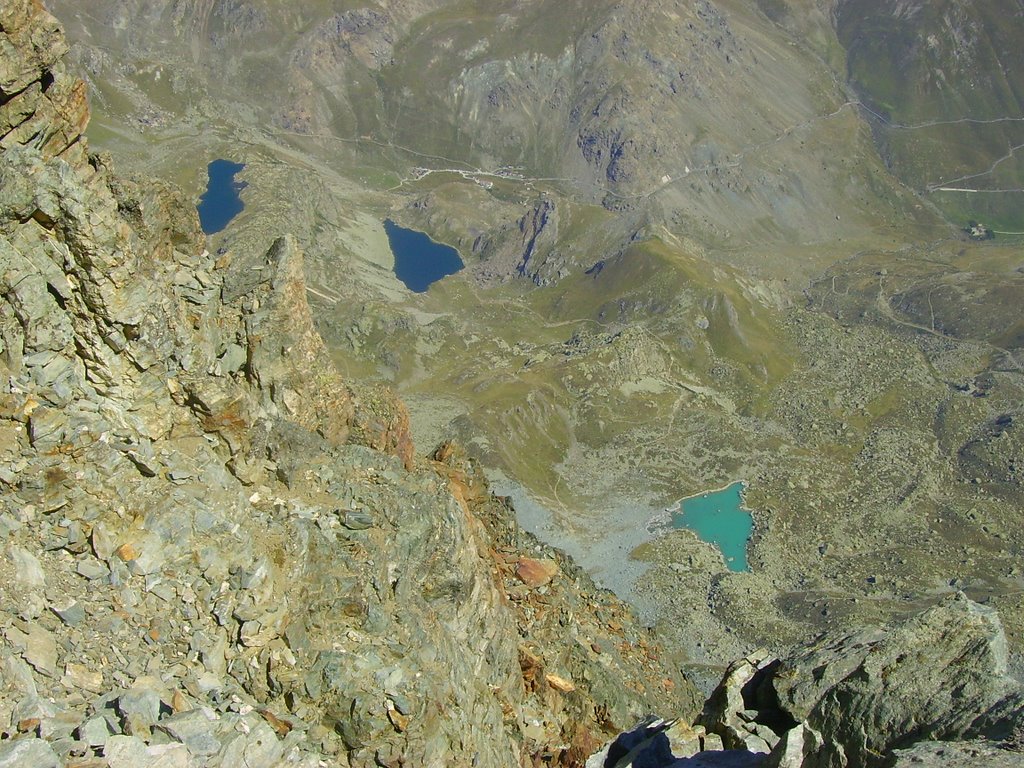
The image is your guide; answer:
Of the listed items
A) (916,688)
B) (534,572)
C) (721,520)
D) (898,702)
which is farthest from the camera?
(721,520)

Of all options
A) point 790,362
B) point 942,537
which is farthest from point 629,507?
point 790,362

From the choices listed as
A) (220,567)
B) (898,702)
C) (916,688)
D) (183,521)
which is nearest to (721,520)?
(916,688)

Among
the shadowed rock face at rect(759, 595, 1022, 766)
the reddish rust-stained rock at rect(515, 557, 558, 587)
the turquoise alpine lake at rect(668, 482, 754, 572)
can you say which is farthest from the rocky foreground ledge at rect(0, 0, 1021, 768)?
the turquoise alpine lake at rect(668, 482, 754, 572)

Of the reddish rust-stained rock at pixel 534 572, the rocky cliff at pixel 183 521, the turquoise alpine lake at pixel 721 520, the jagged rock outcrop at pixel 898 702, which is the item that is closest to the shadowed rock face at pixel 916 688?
the jagged rock outcrop at pixel 898 702

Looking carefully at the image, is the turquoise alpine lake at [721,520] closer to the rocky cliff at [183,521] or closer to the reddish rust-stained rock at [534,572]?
the reddish rust-stained rock at [534,572]

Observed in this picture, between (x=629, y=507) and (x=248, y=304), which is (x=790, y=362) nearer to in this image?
(x=629, y=507)

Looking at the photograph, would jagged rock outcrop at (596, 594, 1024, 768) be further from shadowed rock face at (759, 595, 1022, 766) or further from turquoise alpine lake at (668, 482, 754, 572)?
turquoise alpine lake at (668, 482, 754, 572)

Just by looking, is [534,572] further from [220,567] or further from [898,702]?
[898,702]
